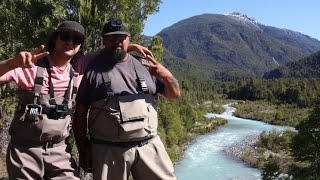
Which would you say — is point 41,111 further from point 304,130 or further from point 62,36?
A: point 304,130

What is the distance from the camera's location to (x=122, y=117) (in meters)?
3.62

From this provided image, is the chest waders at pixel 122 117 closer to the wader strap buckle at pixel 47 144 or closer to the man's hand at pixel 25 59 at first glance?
the wader strap buckle at pixel 47 144

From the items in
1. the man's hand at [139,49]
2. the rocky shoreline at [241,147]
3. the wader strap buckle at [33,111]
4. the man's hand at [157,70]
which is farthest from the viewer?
the rocky shoreline at [241,147]

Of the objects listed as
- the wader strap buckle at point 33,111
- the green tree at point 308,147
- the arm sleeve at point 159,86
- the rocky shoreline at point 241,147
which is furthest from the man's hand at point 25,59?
the rocky shoreline at point 241,147

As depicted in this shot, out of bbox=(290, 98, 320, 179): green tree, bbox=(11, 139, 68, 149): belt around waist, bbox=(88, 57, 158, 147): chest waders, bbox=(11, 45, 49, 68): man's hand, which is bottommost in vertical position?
bbox=(290, 98, 320, 179): green tree

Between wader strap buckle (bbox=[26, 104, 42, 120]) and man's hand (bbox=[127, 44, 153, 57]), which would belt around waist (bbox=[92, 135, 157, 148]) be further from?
man's hand (bbox=[127, 44, 153, 57])

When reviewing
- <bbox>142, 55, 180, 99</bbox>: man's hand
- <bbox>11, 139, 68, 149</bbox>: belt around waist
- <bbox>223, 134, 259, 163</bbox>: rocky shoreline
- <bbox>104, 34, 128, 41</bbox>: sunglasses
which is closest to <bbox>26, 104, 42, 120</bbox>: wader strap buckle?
<bbox>11, 139, 68, 149</bbox>: belt around waist

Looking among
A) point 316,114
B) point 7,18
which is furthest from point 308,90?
point 7,18

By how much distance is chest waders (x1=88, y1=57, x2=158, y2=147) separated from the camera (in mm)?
3645

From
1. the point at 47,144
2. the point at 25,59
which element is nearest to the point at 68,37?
the point at 25,59

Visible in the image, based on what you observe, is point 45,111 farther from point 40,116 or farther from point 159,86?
point 159,86

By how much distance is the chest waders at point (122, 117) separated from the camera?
3645mm

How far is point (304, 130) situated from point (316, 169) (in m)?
2.86

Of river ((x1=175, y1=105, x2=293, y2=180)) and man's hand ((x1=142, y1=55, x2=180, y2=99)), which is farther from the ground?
man's hand ((x1=142, y1=55, x2=180, y2=99))
